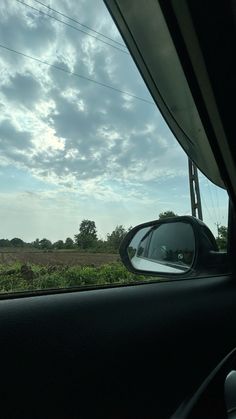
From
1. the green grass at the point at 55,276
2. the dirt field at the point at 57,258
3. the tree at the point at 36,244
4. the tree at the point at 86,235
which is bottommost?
the green grass at the point at 55,276

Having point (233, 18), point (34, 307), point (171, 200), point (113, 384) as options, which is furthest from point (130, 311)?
point (233, 18)

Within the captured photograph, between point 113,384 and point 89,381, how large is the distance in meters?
0.13

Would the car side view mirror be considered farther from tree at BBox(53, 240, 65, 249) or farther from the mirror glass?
tree at BBox(53, 240, 65, 249)

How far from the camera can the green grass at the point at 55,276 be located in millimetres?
1614

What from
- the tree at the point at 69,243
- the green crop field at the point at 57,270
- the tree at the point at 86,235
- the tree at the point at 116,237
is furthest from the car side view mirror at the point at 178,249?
the tree at the point at 69,243

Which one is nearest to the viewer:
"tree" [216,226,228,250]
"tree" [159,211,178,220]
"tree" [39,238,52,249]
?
"tree" [39,238,52,249]

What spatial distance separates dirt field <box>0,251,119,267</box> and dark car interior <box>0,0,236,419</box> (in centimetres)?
15

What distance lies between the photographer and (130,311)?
5.91 ft

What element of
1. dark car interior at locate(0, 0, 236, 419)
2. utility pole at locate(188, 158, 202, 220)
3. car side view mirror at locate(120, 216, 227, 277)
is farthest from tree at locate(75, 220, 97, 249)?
utility pole at locate(188, 158, 202, 220)

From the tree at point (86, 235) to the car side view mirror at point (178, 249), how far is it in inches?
16.6

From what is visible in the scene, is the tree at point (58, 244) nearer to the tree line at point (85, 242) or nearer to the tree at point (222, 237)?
the tree line at point (85, 242)

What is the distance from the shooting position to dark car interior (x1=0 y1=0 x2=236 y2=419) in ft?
4.50

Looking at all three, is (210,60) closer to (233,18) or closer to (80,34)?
(233,18)

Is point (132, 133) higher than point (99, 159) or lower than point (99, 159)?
higher
